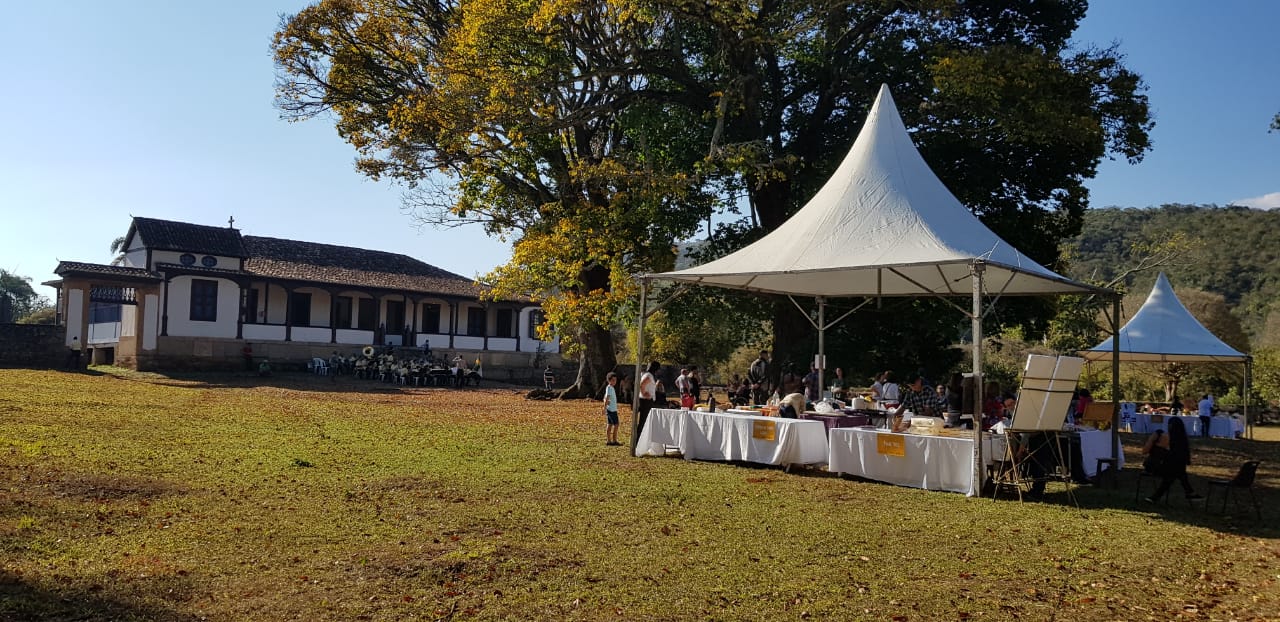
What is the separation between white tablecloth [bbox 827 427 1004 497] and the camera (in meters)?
9.90

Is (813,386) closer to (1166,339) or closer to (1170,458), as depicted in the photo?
(1170,458)

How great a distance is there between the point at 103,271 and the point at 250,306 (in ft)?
18.3

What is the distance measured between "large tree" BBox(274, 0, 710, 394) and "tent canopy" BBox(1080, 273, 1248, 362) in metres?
10.0

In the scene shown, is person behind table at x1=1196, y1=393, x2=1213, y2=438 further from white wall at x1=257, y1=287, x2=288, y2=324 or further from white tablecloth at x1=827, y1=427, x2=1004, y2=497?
white wall at x1=257, y1=287, x2=288, y2=324

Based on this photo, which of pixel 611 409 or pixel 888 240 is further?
pixel 611 409

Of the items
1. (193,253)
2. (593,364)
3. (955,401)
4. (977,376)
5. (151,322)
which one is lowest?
(955,401)

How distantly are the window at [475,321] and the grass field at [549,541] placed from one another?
28770mm

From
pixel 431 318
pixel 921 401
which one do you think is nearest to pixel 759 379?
pixel 921 401

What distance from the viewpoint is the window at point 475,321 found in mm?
41250

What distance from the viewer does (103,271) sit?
29.8 m

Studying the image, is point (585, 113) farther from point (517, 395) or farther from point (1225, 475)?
point (1225, 475)

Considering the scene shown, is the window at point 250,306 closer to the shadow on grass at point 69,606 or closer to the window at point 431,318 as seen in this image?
the window at point 431,318

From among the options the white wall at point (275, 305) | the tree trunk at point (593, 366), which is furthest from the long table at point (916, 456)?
the white wall at point (275, 305)

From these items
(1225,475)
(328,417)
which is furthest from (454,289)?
(1225,475)
